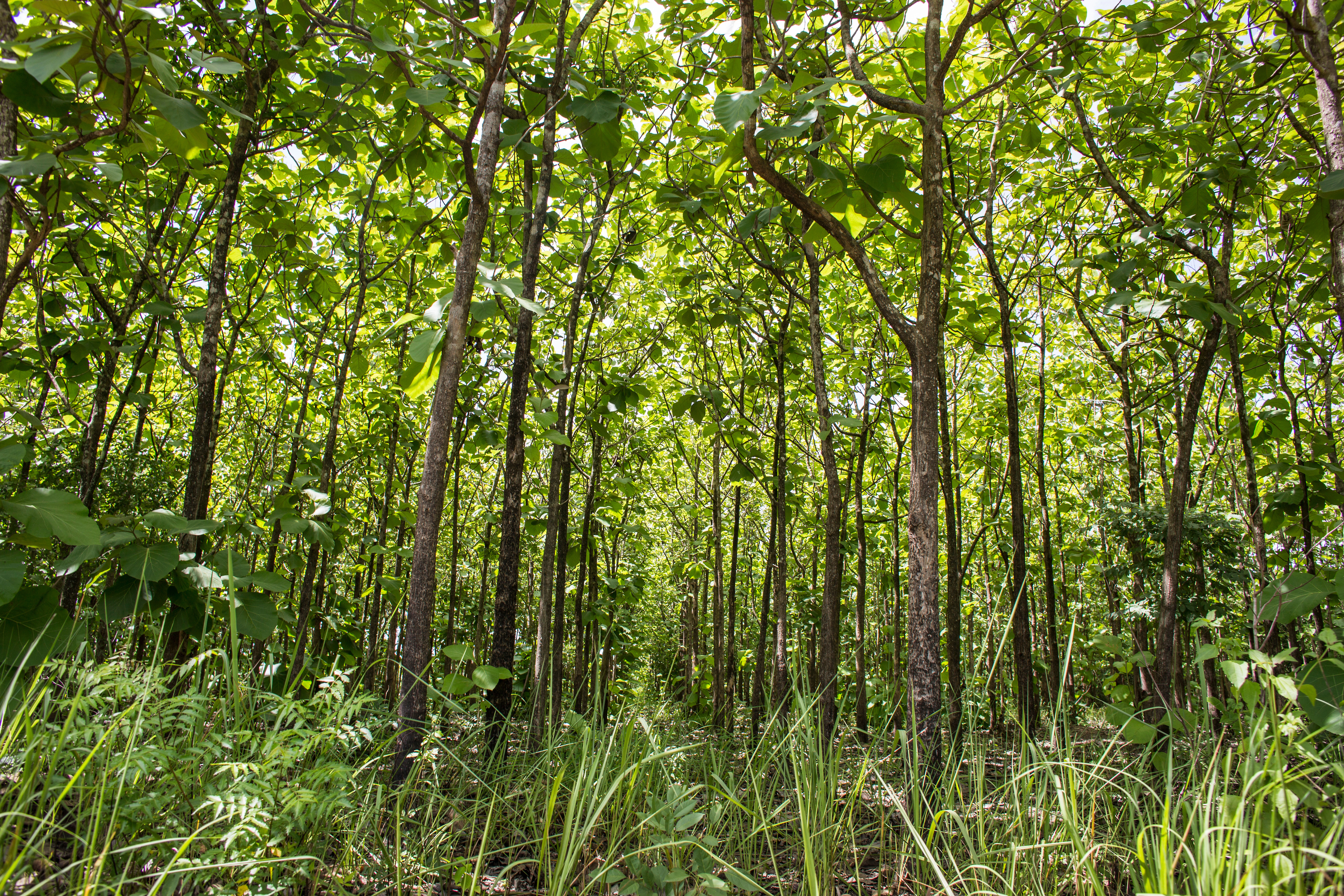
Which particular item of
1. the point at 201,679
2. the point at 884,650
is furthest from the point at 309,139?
the point at 884,650

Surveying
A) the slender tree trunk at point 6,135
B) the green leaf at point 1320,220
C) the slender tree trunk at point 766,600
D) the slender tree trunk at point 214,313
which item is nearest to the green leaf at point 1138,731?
the green leaf at point 1320,220

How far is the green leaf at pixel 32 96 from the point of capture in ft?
6.13

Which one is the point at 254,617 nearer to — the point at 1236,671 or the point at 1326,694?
the point at 1236,671

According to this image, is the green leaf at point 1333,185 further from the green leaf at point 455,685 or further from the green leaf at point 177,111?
the green leaf at point 177,111

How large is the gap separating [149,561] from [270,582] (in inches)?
13.4

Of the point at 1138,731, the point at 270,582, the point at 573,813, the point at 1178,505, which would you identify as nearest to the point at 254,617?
the point at 270,582

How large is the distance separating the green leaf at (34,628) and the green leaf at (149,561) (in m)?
0.19

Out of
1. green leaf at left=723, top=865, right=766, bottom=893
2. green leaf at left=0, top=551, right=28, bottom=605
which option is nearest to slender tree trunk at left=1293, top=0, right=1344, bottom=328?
green leaf at left=723, top=865, right=766, bottom=893

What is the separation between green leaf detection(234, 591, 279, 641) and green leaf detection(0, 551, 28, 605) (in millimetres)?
524

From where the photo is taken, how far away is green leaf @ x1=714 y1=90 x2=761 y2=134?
194cm

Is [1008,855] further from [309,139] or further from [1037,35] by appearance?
[309,139]

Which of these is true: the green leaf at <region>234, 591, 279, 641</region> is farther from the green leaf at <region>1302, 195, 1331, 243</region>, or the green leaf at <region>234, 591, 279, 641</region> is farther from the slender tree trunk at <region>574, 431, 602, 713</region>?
the green leaf at <region>1302, 195, 1331, 243</region>

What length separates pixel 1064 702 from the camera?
202 cm

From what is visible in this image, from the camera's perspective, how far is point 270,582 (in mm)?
2260
